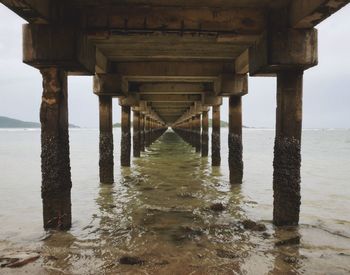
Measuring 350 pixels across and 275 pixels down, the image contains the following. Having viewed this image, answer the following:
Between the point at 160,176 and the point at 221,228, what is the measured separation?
556 centimetres

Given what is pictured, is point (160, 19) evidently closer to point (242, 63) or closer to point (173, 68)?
point (242, 63)

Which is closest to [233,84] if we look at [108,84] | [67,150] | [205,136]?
[108,84]

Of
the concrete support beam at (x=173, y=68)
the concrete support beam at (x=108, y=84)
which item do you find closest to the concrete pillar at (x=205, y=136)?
the concrete support beam at (x=173, y=68)

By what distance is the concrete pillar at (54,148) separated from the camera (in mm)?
4949

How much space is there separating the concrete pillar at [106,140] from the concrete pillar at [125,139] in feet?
12.1

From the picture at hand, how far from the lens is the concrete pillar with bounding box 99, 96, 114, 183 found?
9.24 metres

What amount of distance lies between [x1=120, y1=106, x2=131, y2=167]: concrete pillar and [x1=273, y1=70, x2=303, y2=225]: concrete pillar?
8446mm

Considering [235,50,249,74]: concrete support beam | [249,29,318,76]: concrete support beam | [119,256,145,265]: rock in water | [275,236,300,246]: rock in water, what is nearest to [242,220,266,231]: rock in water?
[275,236,300,246]: rock in water

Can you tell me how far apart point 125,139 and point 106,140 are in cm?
383

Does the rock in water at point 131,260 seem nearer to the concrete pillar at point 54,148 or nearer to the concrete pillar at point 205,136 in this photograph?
the concrete pillar at point 54,148

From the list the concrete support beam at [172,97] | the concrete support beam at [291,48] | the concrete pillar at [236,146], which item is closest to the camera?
the concrete support beam at [291,48]

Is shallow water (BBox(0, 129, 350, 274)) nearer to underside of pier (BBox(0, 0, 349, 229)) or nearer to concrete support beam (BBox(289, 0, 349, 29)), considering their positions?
underside of pier (BBox(0, 0, 349, 229))

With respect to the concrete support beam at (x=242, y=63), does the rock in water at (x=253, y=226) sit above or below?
below

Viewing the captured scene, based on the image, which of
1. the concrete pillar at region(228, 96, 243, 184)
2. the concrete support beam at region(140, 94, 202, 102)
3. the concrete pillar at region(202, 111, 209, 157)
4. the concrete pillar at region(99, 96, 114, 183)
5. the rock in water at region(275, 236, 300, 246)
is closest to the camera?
the rock in water at region(275, 236, 300, 246)
